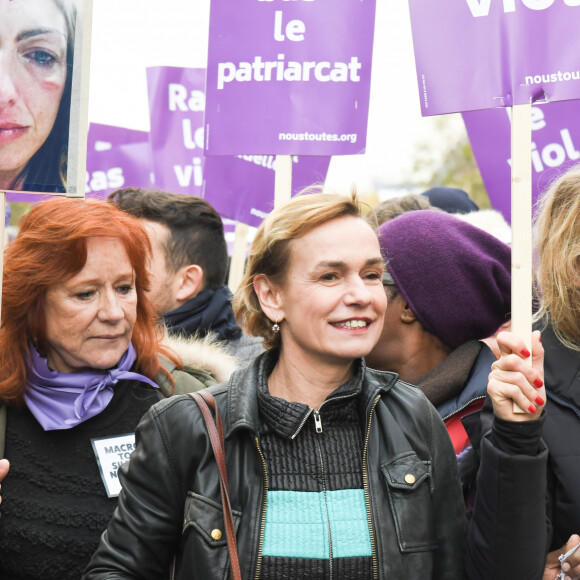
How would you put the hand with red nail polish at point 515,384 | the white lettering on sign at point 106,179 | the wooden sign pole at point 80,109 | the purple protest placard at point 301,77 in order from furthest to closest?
the white lettering on sign at point 106,179 → the purple protest placard at point 301,77 → the wooden sign pole at point 80,109 → the hand with red nail polish at point 515,384

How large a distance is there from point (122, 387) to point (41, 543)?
0.61m

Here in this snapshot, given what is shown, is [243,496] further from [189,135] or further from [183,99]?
[183,99]

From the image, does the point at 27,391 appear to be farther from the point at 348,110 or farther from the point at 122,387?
the point at 348,110

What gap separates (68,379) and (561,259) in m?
1.70

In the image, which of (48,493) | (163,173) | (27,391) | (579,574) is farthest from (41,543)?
(163,173)

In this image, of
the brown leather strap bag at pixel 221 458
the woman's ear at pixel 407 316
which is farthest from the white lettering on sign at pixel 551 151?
the brown leather strap bag at pixel 221 458

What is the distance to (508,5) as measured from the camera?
8.91 ft

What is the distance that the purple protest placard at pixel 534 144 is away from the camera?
15.4ft

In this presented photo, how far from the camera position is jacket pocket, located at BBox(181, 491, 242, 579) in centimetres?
232

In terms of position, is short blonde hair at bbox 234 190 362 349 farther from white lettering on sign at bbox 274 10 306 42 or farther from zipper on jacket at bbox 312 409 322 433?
white lettering on sign at bbox 274 10 306 42

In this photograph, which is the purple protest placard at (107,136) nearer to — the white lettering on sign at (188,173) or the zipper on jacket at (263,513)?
the white lettering on sign at (188,173)

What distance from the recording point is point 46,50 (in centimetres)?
279

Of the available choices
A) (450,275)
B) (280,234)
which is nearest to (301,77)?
(450,275)

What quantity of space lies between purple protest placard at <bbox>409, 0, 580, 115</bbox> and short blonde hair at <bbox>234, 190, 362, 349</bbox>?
451 millimetres
